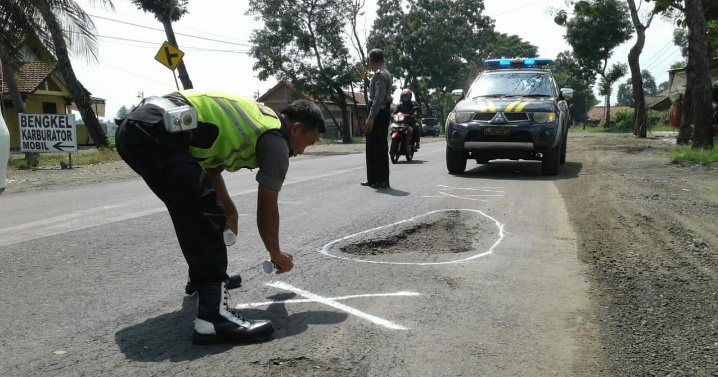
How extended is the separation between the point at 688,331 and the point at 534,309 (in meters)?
0.76

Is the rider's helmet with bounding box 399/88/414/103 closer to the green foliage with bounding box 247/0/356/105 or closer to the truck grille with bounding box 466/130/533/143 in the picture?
the truck grille with bounding box 466/130/533/143

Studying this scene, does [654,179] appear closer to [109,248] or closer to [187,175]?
[109,248]

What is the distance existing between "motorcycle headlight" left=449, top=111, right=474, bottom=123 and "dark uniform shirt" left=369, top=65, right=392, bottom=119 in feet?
6.58

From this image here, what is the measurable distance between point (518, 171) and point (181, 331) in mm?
9100

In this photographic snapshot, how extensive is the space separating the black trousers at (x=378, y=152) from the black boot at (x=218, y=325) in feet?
19.6

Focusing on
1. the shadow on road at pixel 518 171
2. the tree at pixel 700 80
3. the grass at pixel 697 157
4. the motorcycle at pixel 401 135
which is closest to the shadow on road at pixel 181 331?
the shadow on road at pixel 518 171

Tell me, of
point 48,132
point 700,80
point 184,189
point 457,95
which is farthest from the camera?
point 48,132

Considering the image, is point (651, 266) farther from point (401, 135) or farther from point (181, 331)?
point (401, 135)

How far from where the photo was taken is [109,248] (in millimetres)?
5086

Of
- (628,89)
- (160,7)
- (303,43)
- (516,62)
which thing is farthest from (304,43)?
(628,89)

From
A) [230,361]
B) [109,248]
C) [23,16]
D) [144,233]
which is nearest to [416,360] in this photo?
[230,361]

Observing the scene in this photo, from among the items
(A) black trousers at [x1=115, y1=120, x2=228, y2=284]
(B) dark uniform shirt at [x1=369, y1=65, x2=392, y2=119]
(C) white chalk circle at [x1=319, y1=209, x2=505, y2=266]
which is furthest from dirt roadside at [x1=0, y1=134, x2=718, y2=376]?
(B) dark uniform shirt at [x1=369, y1=65, x2=392, y2=119]

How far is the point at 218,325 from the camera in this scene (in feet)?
9.93

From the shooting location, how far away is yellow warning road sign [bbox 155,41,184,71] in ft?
52.4
